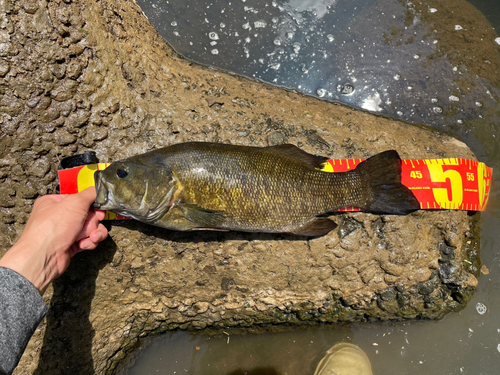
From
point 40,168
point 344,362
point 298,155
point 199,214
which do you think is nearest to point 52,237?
point 40,168

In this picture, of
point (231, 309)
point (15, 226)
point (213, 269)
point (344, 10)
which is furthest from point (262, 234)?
point (344, 10)

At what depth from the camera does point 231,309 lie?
4.01 m

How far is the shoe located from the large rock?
1.62 ft

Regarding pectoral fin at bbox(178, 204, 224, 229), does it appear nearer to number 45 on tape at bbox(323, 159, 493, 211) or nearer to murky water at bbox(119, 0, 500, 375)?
number 45 on tape at bbox(323, 159, 493, 211)

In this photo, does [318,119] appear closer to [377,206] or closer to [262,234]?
[377,206]

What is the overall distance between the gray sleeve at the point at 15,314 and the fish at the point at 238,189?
914mm

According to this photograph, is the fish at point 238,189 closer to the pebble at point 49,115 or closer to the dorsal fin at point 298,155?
the dorsal fin at point 298,155

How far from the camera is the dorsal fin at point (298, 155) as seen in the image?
3500mm

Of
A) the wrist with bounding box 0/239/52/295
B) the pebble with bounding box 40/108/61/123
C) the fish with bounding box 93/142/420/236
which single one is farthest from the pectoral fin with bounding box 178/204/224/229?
the pebble with bounding box 40/108/61/123

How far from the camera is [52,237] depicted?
2912mm

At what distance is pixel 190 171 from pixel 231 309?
1.96 m

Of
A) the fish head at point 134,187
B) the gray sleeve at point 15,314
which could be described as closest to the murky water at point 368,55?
the fish head at point 134,187

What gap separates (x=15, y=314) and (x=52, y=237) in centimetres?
72

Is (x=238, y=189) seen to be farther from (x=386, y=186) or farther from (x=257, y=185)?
(x=386, y=186)
